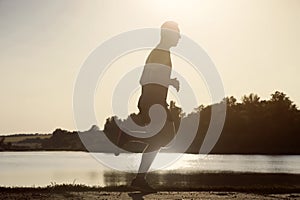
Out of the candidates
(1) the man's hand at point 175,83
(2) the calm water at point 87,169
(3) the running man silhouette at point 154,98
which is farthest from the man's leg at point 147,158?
(2) the calm water at point 87,169

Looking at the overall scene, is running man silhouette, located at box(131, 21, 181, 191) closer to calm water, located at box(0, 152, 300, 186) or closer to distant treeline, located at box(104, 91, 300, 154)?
calm water, located at box(0, 152, 300, 186)

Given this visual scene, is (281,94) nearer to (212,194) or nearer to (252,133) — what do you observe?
(252,133)

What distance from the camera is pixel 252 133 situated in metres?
116

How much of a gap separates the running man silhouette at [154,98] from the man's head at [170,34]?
0.07 meters

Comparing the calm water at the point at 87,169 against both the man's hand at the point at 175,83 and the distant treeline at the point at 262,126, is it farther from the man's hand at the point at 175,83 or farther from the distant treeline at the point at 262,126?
the distant treeline at the point at 262,126

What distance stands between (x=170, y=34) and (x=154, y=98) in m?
1.32

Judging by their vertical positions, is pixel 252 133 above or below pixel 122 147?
above

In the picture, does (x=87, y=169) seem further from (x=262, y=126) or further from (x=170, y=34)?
(x=262, y=126)

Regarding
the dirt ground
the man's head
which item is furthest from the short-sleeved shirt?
the dirt ground

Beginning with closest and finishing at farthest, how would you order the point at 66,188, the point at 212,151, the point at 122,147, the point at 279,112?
the point at 122,147
the point at 66,188
the point at 279,112
the point at 212,151

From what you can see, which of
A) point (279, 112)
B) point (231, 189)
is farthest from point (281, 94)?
point (231, 189)

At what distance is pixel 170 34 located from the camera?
36.8ft

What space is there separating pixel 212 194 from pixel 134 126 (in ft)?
6.63

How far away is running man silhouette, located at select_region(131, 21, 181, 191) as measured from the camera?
10906 millimetres
